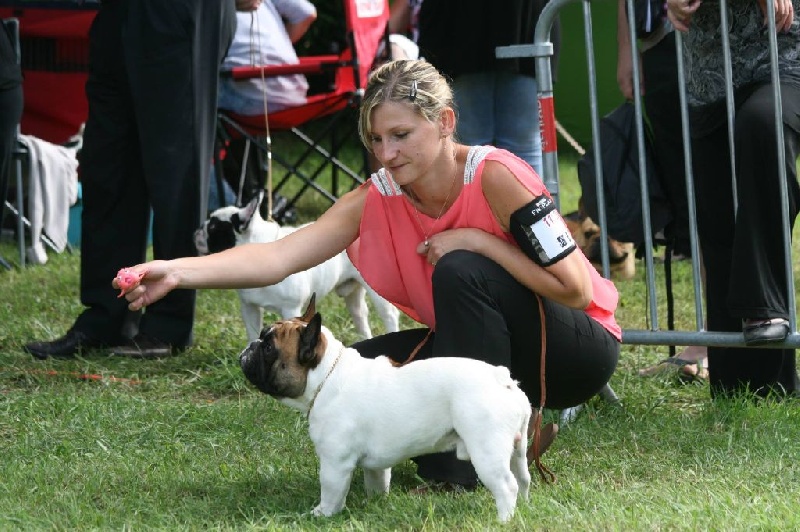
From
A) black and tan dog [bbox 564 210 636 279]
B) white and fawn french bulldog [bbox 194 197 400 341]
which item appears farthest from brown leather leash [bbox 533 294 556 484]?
black and tan dog [bbox 564 210 636 279]

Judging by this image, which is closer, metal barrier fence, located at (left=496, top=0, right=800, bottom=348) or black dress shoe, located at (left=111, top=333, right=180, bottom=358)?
metal barrier fence, located at (left=496, top=0, right=800, bottom=348)

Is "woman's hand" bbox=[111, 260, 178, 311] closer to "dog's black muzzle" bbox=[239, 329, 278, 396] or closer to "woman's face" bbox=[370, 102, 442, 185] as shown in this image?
"dog's black muzzle" bbox=[239, 329, 278, 396]

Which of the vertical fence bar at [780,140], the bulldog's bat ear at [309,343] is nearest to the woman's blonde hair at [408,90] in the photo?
the bulldog's bat ear at [309,343]

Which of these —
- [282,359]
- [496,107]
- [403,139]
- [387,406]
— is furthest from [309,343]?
[496,107]

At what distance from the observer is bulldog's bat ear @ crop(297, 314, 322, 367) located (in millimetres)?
3135

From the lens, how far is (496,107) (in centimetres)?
567

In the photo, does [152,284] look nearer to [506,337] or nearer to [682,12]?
[506,337]

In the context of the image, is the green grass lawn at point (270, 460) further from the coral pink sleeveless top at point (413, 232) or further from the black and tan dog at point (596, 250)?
the black and tan dog at point (596, 250)

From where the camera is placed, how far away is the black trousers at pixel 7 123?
714 cm

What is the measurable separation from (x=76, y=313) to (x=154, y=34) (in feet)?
5.76

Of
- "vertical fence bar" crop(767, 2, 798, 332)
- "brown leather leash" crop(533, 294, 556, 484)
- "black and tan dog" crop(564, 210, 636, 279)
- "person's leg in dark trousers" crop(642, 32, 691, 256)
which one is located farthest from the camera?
"black and tan dog" crop(564, 210, 636, 279)

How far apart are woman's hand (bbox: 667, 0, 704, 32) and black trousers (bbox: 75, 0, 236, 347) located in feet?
6.73

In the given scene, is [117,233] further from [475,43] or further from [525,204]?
[525,204]

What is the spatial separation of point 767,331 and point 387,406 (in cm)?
149
